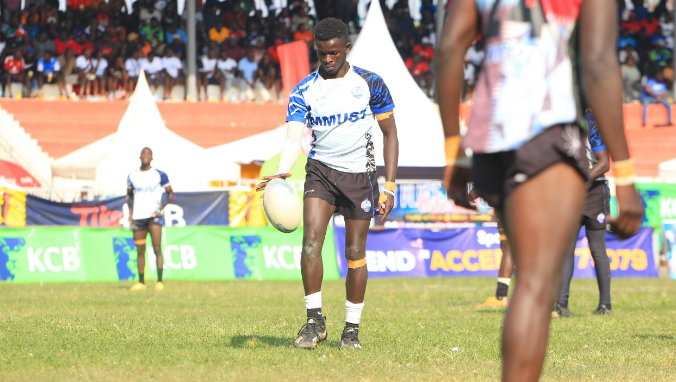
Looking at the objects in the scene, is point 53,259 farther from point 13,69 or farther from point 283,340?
point 13,69

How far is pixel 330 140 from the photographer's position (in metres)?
7.67

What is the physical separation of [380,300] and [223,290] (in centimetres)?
308

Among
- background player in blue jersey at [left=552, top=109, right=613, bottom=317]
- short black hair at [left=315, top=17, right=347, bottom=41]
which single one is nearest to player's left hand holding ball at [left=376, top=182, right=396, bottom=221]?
short black hair at [left=315, top=17, right=347, bottom=41]

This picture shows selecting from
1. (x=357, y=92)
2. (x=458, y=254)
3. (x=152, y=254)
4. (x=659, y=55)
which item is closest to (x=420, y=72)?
(x=659, y=55)

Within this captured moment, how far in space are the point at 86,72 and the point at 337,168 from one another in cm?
2376

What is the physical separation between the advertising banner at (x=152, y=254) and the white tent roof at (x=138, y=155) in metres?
3.65

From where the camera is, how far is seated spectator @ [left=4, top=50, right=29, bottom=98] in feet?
96.1

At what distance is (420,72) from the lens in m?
A: 32.0

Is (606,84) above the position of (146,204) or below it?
above

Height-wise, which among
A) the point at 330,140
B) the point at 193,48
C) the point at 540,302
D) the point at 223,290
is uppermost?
the point at 193,48

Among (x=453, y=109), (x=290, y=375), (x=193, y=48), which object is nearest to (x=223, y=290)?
(x=290, y=375)

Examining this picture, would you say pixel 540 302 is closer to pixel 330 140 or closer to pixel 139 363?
pixel 139 363

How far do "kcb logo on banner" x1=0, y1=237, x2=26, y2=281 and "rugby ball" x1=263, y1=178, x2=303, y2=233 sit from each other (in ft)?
40.0

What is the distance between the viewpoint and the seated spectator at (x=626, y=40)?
111 ft
